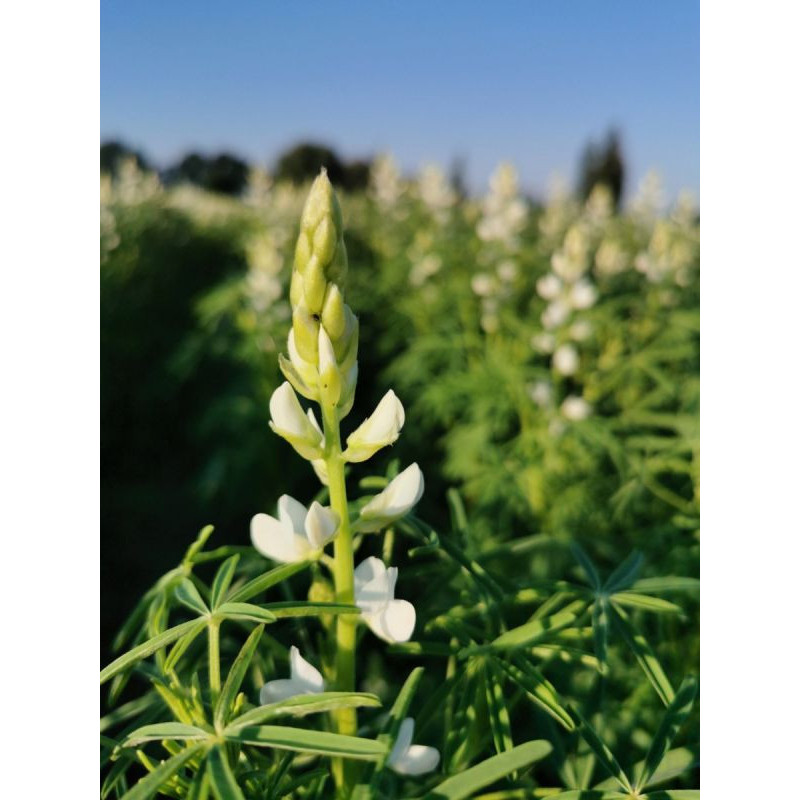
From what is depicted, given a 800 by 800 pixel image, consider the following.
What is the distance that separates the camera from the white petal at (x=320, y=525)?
1.79ft

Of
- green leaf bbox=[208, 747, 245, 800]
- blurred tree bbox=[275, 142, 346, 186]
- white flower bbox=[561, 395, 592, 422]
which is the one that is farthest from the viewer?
blurred tree bbox=[275, 142, 346, 186]

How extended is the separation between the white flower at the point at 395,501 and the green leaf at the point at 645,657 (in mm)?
232

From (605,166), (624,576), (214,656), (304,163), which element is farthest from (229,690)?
(304,163)

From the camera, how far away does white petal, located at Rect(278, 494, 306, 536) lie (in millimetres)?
577

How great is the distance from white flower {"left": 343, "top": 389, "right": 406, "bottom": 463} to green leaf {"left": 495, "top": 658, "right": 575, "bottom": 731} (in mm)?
202

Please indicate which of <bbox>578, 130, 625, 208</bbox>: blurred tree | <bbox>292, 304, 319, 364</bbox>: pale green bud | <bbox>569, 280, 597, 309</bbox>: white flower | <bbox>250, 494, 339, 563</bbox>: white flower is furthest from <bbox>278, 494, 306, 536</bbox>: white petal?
<bbox>578, 130, 625, 208</bbox>: blurred tree

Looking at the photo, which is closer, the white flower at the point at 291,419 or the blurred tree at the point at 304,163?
the white flower at the point at 291,419

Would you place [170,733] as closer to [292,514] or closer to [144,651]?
[144,651]

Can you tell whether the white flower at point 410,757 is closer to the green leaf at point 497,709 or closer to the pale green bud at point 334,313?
the green leaf at point 497,709

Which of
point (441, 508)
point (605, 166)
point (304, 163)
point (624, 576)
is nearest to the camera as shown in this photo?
point (624, 576)

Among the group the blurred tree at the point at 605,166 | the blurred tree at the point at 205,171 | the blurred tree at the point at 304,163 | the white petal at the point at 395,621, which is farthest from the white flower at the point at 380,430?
the blurred tree at the point at 304,163

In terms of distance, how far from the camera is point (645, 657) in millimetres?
645

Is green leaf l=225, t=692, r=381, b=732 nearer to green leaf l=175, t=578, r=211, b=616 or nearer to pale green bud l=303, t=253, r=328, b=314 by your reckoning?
green leaf l=175, t=578, r=211, b=616

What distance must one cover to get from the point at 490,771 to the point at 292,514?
22 centimetres
